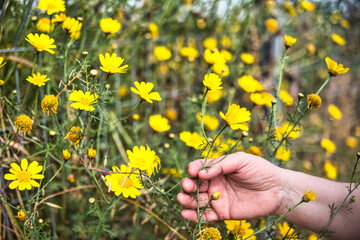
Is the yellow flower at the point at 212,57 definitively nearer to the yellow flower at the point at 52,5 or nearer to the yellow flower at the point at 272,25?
the yellow flower at the point at 52,5

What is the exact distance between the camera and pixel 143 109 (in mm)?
2172

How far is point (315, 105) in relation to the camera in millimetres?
1067

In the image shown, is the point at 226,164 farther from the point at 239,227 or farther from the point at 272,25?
the point at 272,25

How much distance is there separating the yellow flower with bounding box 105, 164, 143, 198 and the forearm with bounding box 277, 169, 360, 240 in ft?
1.79

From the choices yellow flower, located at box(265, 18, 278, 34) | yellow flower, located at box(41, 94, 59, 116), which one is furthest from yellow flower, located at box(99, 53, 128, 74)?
yellow flower, located at box(265, 18, 278, 34)

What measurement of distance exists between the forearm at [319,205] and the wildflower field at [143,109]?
9 centimetres

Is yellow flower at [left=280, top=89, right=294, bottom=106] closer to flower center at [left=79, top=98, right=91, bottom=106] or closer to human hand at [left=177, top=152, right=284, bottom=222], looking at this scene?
human hand at [left=177, top=152, right=284, bottom=222]

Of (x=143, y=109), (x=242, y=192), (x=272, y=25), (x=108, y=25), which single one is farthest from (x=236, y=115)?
(x=272, y=25)

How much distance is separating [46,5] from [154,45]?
118 centimetres

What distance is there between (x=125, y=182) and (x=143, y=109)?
119 centimetres

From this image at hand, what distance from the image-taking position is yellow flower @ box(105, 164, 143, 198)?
0.95 meters

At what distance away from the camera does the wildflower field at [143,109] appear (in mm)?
1000

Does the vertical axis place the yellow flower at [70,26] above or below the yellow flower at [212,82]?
above

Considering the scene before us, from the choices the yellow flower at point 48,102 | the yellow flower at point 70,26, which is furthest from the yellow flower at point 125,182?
the yellow flower at point 70,26
